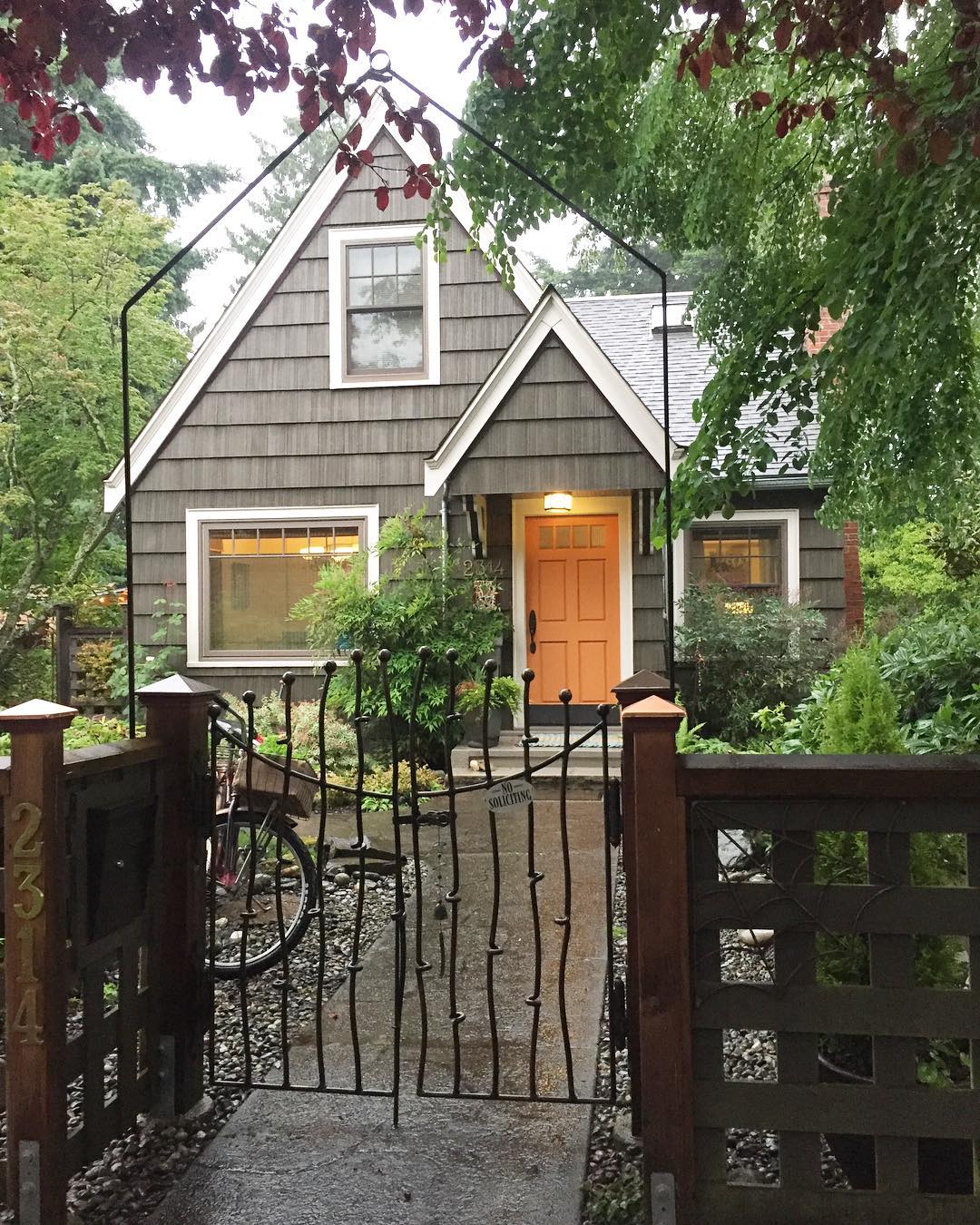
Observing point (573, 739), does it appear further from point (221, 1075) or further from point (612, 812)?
point (612, 812)

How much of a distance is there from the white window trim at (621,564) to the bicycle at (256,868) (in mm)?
4548

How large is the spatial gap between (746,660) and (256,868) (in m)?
5.00

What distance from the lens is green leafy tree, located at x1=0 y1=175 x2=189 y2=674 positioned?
11.3m

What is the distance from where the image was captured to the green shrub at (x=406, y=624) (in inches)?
326

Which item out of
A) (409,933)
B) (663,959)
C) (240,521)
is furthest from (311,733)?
(663,959)

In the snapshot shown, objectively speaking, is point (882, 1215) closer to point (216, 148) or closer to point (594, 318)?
point (594, 318)

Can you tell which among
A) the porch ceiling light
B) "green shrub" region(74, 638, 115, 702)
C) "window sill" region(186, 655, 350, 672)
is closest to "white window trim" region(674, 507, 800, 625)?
the porch ceiling light

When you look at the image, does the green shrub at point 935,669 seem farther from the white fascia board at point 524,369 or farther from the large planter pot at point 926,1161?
the large planter pot at point 926,1161

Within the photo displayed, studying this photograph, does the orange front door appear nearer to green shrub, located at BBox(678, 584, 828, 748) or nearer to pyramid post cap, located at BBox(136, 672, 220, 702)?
green shrub, located at BBox(678, 584, 828, 748)

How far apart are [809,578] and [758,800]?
7296 mm

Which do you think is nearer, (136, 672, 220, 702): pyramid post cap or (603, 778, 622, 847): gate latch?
(603, 778, 622, 847): gate latch

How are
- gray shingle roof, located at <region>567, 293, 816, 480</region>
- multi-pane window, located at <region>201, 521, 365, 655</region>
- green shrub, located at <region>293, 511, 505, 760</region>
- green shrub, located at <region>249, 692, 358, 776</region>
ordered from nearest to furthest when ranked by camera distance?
green shrub, located at <region>249, 692, 358, 776</region> < green shrub, located at <region>293, 511, 505, 760</region> < gray shingle roof, located at <region>567, 293, 816, 480</region> < multi-pane window, located at <region>201, 521, 365, 655</region>

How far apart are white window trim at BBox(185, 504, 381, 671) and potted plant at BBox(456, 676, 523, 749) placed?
1.88 meters

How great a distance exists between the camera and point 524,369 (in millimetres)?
7961
